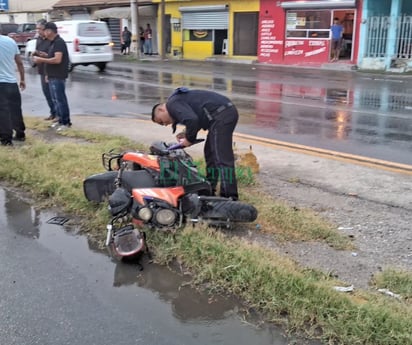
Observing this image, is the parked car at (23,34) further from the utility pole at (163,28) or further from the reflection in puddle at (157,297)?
the reflection in puddle at (157,297)

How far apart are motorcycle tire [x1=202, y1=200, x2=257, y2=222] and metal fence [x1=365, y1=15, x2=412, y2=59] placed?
2036 centimetres

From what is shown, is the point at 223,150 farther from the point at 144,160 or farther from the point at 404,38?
the point at 404,38

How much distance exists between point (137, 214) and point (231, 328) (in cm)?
153

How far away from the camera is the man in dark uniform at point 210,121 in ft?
15.4

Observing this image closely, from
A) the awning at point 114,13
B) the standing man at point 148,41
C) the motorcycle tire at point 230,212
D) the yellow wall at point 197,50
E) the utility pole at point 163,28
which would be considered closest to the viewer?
the motorcycle tire at point 230,212

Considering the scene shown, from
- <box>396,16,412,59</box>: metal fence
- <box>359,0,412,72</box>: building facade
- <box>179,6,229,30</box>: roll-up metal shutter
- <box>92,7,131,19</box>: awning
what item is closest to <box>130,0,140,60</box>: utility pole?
<box>92,7,131,19</box>: awning

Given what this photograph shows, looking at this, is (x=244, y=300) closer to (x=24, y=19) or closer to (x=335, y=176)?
(x=335, y=176)

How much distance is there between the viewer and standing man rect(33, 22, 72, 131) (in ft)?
28.6

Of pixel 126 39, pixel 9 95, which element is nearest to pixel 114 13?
pixel 126 39

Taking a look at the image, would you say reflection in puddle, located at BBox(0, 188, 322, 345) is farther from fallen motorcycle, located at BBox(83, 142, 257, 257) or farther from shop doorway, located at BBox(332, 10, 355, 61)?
shop doorway, located at BBox(332, 10, 355, 61)

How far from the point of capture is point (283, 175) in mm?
6477

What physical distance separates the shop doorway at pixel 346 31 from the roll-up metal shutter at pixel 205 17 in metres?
7.18

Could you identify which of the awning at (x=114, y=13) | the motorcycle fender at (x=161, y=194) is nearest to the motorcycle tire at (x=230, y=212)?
the motorcycle fender at (x=161, y=194)

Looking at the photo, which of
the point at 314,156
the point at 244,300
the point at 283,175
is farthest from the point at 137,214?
the point at 314,156
